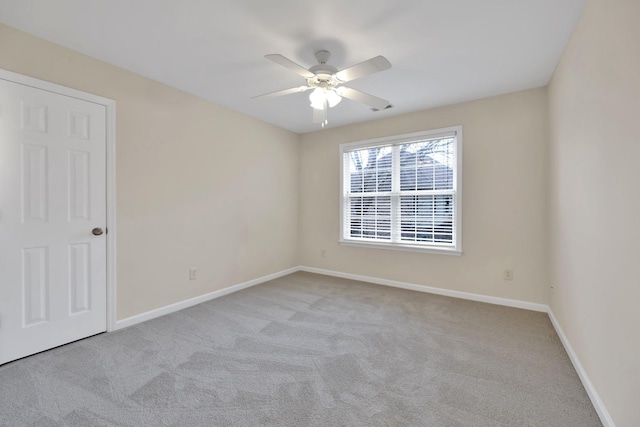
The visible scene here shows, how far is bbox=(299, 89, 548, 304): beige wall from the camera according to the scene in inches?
118

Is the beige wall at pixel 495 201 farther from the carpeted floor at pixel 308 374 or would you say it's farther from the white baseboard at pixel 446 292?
the carpeted floor at pixel 308 374

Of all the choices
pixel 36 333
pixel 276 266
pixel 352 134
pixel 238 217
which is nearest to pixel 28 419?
pixel 36 333

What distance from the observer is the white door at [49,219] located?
78.3 inches

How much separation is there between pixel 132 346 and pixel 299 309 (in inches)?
61.7

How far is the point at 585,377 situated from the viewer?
5.71 feet

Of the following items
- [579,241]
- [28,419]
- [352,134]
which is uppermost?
[352,134]

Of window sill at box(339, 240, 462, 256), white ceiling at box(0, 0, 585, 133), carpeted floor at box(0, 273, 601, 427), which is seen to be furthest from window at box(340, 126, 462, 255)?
carpeted floor at box(0, 273, 601, 427)

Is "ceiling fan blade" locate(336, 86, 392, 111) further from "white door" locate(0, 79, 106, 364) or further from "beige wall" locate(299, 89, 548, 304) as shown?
"white door" locate(0, 79, 106, 364)

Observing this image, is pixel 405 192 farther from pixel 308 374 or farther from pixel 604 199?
pixel 308 374

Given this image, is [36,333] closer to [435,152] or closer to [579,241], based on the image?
[579,241]

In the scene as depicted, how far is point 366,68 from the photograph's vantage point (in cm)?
193

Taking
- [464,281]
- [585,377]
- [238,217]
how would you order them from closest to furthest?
[585,377] → [464,281] → [238,217]

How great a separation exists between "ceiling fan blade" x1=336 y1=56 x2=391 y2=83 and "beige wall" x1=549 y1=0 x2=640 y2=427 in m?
1.14

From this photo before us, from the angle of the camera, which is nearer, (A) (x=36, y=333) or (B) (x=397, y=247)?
(A) (x=36, y=333)
